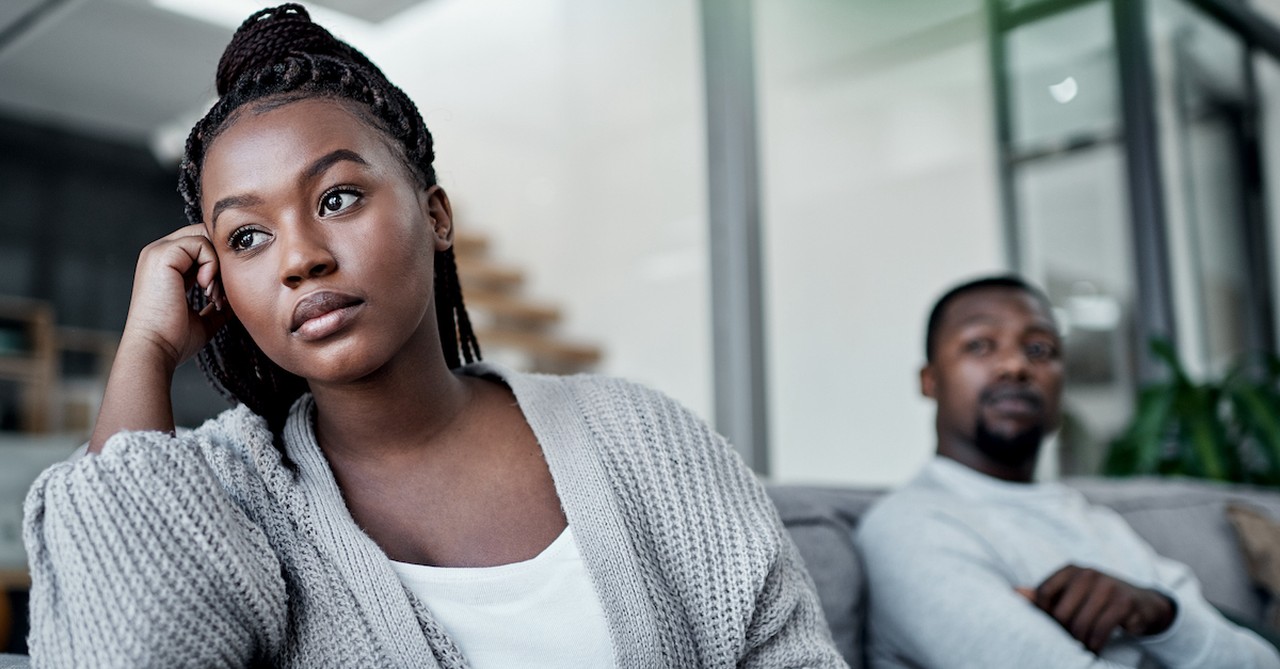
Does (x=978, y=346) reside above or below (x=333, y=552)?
above

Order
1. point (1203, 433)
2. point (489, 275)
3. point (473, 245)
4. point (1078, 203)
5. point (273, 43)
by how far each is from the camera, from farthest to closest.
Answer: point (473, 245) → point (489, 275) → point (1078, 203) → point (1203, 433) → point (273, 43)

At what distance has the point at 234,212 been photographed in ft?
2.84

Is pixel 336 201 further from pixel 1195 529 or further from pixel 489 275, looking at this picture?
pixel 489 275

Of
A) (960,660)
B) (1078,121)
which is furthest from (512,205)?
(960,660)

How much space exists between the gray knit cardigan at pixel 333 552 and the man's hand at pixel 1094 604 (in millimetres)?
489

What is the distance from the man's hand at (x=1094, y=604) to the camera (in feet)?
4.36

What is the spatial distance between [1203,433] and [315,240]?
8.82 feet

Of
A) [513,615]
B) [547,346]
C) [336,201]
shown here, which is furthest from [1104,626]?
[547,346]

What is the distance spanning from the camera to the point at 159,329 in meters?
0.89

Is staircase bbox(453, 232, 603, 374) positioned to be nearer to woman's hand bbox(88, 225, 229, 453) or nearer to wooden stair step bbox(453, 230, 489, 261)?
wooden stair step bbox(453, 230, 489, 261)

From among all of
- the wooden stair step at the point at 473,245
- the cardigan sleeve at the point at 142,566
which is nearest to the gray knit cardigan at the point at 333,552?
the cardigan sleeve at the point at 142,566

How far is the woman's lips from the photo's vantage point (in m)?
0.83

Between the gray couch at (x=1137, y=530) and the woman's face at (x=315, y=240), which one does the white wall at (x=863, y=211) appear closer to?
the gray couch at (x=1137, y=530)

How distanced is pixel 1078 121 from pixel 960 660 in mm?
3061
